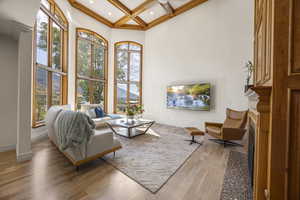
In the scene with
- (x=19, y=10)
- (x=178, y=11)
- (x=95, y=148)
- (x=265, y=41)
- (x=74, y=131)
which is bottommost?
(x=95, y=148)

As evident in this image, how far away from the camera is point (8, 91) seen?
257cm

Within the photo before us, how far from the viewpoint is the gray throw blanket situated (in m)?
1.87

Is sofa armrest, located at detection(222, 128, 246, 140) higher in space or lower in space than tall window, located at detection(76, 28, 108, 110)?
lower

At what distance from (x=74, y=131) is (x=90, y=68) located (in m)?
4.39

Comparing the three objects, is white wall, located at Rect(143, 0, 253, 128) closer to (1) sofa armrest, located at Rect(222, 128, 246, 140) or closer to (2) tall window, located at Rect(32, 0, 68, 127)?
(1) sofa armrest, located at Rect(222, 128, 246, 140)

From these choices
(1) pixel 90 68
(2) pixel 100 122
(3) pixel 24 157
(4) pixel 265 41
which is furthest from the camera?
(1) pixel 90 68

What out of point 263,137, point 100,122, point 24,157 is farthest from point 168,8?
point 24,157

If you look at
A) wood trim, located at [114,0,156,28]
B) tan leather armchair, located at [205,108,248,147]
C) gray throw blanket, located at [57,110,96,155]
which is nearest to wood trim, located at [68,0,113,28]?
wood trim, located at [114,0,156,28]

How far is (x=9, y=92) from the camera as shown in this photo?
8.47ft

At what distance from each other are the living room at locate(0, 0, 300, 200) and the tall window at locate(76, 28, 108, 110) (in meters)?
0.05

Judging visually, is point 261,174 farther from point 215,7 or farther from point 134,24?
point 134,24

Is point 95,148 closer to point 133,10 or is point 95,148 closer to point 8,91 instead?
point 8,91

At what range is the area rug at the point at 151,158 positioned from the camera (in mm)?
1880

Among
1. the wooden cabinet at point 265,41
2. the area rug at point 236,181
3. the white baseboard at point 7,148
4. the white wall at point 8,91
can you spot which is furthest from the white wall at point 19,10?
the area rug at point 236,181
